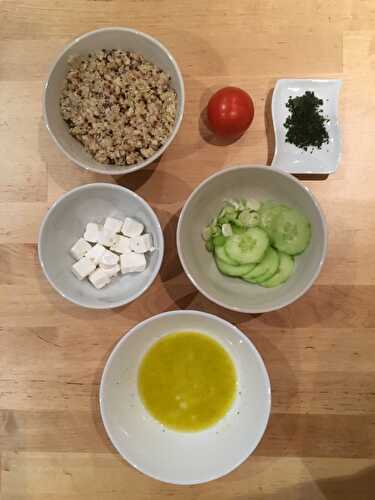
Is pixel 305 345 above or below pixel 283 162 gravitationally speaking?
below

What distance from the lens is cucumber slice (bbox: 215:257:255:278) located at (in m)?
1.58

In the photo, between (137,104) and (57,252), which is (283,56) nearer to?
(137,104)

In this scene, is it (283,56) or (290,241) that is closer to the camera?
(290,241)

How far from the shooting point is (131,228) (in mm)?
1629

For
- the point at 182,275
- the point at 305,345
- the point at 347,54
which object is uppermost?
the point at 347,54

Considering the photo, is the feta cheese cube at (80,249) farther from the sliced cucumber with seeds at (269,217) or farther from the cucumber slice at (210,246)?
the sliced cucumber with seeds at (269,217)

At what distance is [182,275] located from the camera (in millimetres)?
1723

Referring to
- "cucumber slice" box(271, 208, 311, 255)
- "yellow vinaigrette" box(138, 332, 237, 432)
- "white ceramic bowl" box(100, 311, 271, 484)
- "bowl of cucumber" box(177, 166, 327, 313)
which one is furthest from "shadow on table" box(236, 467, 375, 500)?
"cucumber slice" box(271, 208, 311, 255)

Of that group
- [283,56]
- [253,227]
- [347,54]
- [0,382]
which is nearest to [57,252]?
[0,382]

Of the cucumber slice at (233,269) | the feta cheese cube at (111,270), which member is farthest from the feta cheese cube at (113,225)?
the cucumber slice at (233,269)

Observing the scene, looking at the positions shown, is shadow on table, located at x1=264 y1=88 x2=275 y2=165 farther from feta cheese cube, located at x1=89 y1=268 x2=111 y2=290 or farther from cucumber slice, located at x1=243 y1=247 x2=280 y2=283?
feta cheese cube, located at x1=89 y1=268 x2=111 y2=290

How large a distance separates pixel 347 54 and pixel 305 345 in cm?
108

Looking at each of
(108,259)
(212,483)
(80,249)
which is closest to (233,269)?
(108,259)

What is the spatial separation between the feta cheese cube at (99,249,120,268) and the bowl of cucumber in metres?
0.26
